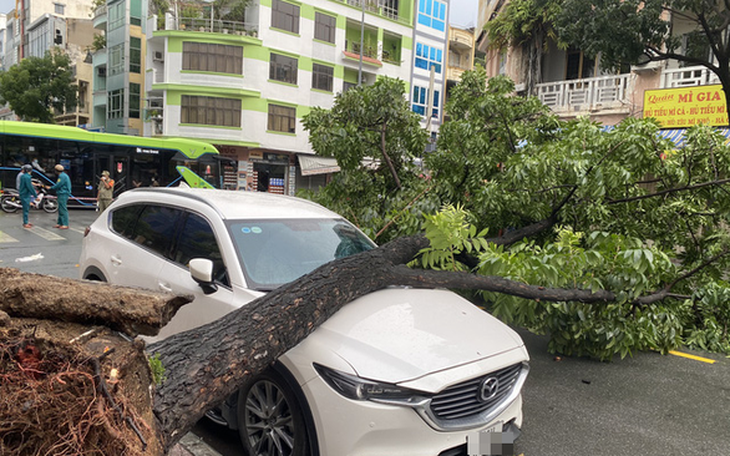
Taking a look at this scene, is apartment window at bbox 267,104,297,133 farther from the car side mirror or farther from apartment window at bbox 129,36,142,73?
the car side mirror

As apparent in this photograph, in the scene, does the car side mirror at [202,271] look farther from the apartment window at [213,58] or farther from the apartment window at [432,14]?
the apartment window at [432,14]

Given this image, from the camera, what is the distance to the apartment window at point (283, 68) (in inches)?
1313

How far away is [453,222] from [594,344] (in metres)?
2.22

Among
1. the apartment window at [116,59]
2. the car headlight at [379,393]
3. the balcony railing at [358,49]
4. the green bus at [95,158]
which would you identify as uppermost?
the balcony railing at [358,49]

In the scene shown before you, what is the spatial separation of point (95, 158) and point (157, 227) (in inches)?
784

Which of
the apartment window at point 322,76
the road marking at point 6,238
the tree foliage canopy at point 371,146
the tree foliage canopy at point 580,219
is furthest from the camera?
the apartment window at point 322,76

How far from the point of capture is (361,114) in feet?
23.9

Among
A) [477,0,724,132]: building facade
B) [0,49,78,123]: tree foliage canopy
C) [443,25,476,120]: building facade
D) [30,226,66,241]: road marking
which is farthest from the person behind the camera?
[443,25,476,120]: building facade

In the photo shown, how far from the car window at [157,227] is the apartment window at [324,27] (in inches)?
1310

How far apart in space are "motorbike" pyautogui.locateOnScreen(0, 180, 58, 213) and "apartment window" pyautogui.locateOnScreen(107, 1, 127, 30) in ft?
76.3

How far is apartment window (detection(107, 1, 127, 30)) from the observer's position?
37750 mm

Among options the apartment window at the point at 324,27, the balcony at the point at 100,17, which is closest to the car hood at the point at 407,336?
the apartment window at the point at 324,27

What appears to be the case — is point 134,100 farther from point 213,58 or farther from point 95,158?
point 95,158

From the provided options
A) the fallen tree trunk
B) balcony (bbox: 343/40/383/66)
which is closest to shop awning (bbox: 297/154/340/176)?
balcony (bbox: 343/40/383/66)
